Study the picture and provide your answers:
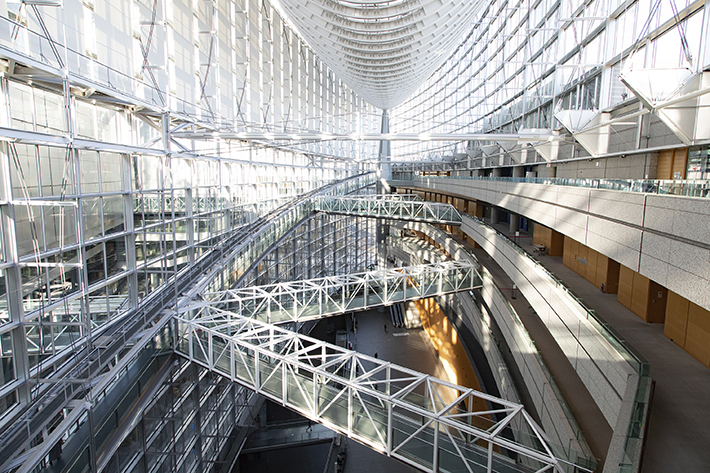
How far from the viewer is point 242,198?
1880cm

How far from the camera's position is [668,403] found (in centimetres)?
569

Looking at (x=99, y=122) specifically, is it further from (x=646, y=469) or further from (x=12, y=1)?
(x=646, y=469)

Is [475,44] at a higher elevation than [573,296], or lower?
higher

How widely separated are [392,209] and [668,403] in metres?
20.4

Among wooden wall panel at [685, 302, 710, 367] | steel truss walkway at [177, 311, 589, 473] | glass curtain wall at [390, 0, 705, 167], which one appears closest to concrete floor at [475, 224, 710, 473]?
wooden wall panel at [685, 302, 710, 367]

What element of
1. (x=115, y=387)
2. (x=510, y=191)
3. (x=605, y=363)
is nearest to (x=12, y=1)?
(x=115, y=387)

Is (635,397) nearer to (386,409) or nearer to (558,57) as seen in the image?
(386,409)

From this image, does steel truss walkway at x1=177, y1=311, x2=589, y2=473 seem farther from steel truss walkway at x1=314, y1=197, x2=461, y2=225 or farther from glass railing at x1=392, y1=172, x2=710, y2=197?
steel truss walkway at x1=314, y1=197, x2=461, y2=225

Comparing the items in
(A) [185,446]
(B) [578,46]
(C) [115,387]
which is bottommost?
(A) [185,446]

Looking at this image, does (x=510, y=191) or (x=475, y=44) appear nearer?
(x=510, y=191)

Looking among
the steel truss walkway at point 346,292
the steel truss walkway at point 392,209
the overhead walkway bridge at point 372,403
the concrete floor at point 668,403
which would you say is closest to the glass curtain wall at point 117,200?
the overhead walkway bridge at point 372,403

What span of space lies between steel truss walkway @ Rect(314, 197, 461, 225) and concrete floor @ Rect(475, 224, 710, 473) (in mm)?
14207

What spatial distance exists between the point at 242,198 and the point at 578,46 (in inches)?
586

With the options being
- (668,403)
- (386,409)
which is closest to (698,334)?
(668,403)
